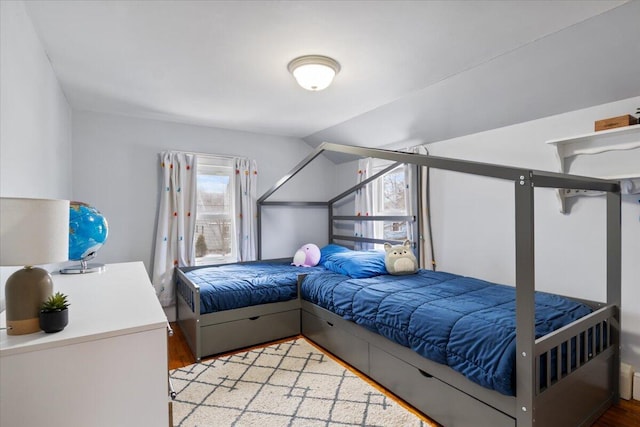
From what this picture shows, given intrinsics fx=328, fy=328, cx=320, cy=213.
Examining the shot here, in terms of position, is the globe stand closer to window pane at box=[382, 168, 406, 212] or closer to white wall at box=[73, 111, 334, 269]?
white wall at box=[73, 111, 334, 269]

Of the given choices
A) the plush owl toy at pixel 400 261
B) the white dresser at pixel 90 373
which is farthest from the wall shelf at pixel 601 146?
the white dresser at pixel 90 373

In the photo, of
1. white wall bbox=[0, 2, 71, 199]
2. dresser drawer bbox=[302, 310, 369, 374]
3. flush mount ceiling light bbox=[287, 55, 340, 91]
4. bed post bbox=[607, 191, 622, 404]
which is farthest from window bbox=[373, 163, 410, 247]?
white wall bbox=[0, 2, 71, 199]

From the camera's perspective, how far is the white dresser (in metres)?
0.89

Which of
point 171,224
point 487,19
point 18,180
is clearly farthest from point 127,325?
point 171,224

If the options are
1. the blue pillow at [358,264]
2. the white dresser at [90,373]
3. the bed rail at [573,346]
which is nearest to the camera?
the white dresser at [90,373]

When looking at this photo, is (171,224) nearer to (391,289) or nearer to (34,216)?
(391,289)

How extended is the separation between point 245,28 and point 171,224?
2.47m

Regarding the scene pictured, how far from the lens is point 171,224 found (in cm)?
366

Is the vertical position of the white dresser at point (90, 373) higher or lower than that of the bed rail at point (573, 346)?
higher

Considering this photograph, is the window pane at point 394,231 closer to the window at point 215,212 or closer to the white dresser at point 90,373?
the window at point 215,212

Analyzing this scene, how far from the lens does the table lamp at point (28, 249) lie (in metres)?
0.95

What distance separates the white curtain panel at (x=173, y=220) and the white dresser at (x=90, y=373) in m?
2.54

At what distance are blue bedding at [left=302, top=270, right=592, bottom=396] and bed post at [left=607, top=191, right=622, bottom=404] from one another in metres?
0.20

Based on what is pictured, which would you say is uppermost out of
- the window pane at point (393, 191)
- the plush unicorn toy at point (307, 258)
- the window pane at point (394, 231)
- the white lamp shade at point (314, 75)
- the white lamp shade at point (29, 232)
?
the white lamp shade at point (314, 75)
